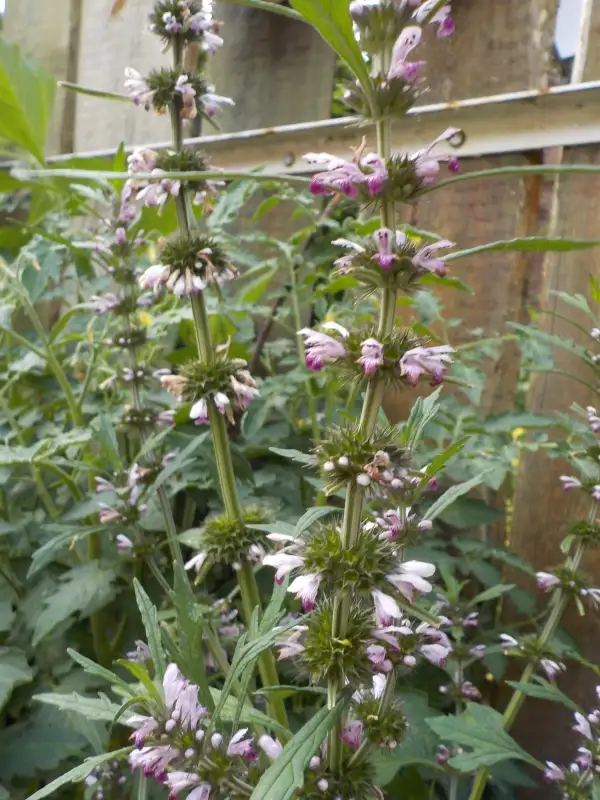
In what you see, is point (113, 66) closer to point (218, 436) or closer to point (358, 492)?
point (218, 436)

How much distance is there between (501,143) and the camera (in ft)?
4.33

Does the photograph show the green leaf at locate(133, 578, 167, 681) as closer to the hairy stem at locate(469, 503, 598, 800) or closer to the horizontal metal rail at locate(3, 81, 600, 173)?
the hairy stem at locate(469, 503, 598, 800)

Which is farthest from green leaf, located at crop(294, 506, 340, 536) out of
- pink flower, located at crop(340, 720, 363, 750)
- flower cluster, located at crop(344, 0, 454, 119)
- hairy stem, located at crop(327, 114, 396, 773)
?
flower cluster, located at crop(344, 0, 454, 119)

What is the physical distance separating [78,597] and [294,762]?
644mm

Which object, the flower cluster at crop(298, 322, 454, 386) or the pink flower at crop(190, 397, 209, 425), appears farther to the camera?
the pink flower at crop(190, 397, 209, 425)

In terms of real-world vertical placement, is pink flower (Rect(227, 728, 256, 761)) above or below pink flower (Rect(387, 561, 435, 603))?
below

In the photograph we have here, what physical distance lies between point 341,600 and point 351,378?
0.20m

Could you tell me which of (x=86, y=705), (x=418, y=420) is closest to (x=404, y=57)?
(x=418, y=420)

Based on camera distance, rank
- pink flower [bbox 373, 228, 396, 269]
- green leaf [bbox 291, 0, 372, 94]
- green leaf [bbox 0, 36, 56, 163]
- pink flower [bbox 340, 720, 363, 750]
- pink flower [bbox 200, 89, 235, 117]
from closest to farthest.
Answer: green leaf [bbox 291, 0, 372, 94], pink flower [bbox 373, 228, 396, 269], pink flower [bbox 340, 720, 363, 750], pink flower [bbox 200, 89, 235, 117], green leaf [bbox 0, 36, 56, 163]

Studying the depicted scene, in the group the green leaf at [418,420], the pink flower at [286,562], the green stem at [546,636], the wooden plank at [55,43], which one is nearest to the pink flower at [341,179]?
the green leaf at [418,420]

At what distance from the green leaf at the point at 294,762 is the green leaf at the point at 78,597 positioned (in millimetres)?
591

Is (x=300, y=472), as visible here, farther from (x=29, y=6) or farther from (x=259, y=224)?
(x=29, y=6)

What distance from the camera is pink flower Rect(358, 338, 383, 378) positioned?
1.73 feet

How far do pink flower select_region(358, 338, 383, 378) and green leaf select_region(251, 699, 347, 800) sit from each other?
11.6 inches
